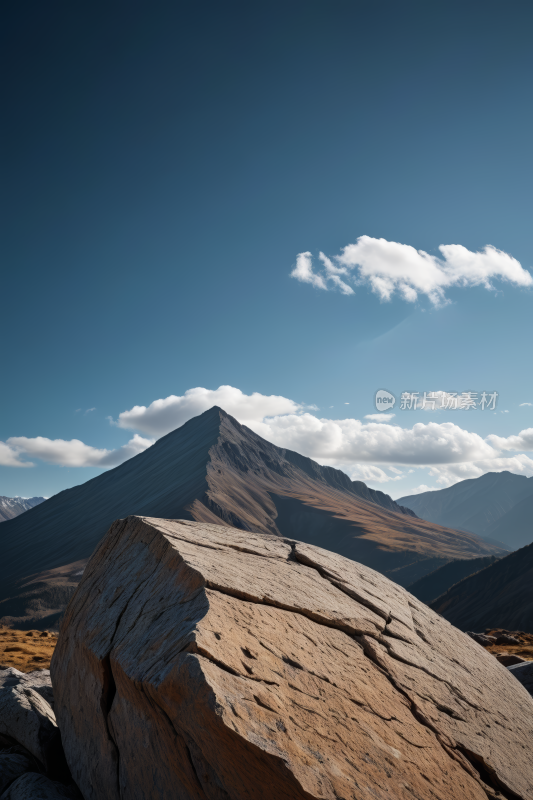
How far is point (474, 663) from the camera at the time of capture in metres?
8.03

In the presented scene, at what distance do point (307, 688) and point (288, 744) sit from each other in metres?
0.76

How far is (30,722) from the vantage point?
7.77 meters

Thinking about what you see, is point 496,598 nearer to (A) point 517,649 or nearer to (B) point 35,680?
(A) point 517,649

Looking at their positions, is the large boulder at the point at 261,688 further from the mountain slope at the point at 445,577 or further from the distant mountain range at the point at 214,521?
the distant mountain range at the point at 214,521

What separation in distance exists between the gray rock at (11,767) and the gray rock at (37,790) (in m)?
0.43

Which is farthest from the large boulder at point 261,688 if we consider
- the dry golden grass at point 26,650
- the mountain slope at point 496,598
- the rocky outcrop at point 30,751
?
the mountain slope at point 496,598

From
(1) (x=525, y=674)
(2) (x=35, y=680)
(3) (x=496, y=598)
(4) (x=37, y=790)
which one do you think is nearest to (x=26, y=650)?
(2) (x=35, y=680)

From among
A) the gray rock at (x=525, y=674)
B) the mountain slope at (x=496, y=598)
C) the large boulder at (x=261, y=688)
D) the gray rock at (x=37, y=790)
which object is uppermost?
the large boulder at (x=261, y=688)

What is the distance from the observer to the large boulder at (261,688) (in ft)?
14.1

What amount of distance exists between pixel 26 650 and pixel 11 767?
21.7m

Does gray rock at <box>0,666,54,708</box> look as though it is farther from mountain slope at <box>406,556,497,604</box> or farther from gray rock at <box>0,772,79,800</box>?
mountain slope at <box>406,556,497,604</box>

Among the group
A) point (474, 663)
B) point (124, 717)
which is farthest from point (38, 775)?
point (474, 663)

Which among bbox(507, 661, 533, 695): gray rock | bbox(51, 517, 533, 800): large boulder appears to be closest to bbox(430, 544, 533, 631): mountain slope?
bbox(507, 661, 533, 695): gray rock

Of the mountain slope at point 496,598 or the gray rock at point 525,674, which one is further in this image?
the mountain slope at point 496,598
